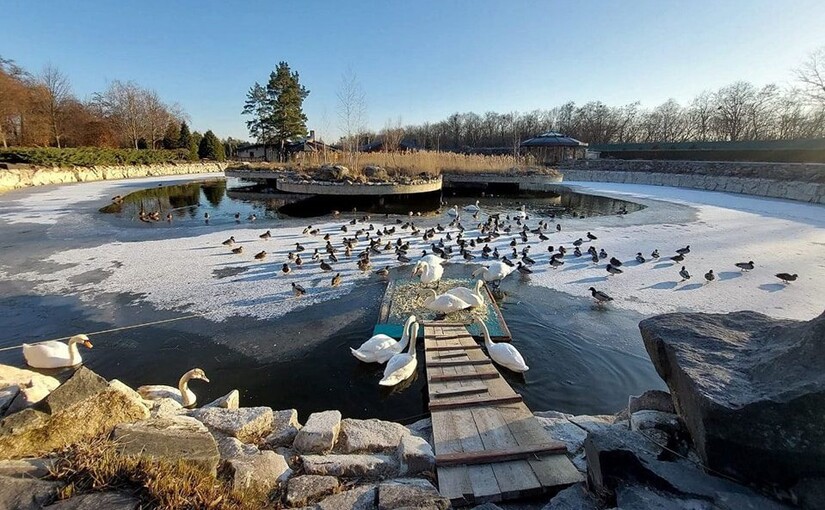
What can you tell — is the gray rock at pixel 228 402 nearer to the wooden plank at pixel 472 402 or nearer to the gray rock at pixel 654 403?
the wooden plank at pixel 472 402

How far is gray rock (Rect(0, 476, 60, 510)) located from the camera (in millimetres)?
2051

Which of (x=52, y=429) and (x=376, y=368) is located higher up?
(x=52, y=429)

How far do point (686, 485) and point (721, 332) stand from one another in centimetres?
142

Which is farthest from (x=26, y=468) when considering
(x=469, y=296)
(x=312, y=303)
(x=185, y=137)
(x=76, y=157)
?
(x=185, y=137)

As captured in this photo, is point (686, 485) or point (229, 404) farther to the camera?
point (229, 404)

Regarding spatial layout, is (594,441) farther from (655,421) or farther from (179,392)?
(179,392)

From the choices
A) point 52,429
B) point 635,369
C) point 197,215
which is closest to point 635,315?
point 635,369

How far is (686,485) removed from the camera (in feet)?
7.85

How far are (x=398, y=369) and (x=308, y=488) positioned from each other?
222cm

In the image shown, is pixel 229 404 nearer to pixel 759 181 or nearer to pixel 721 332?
pixel 721 332

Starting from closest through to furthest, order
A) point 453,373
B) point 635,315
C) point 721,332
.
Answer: point 721,332 < point 453,373 < point 635,315

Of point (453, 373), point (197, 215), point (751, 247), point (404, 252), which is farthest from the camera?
point (197, 215)

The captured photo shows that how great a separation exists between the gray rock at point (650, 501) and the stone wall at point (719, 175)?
28045 millimetres

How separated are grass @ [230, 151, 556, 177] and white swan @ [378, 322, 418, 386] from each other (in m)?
22.5
